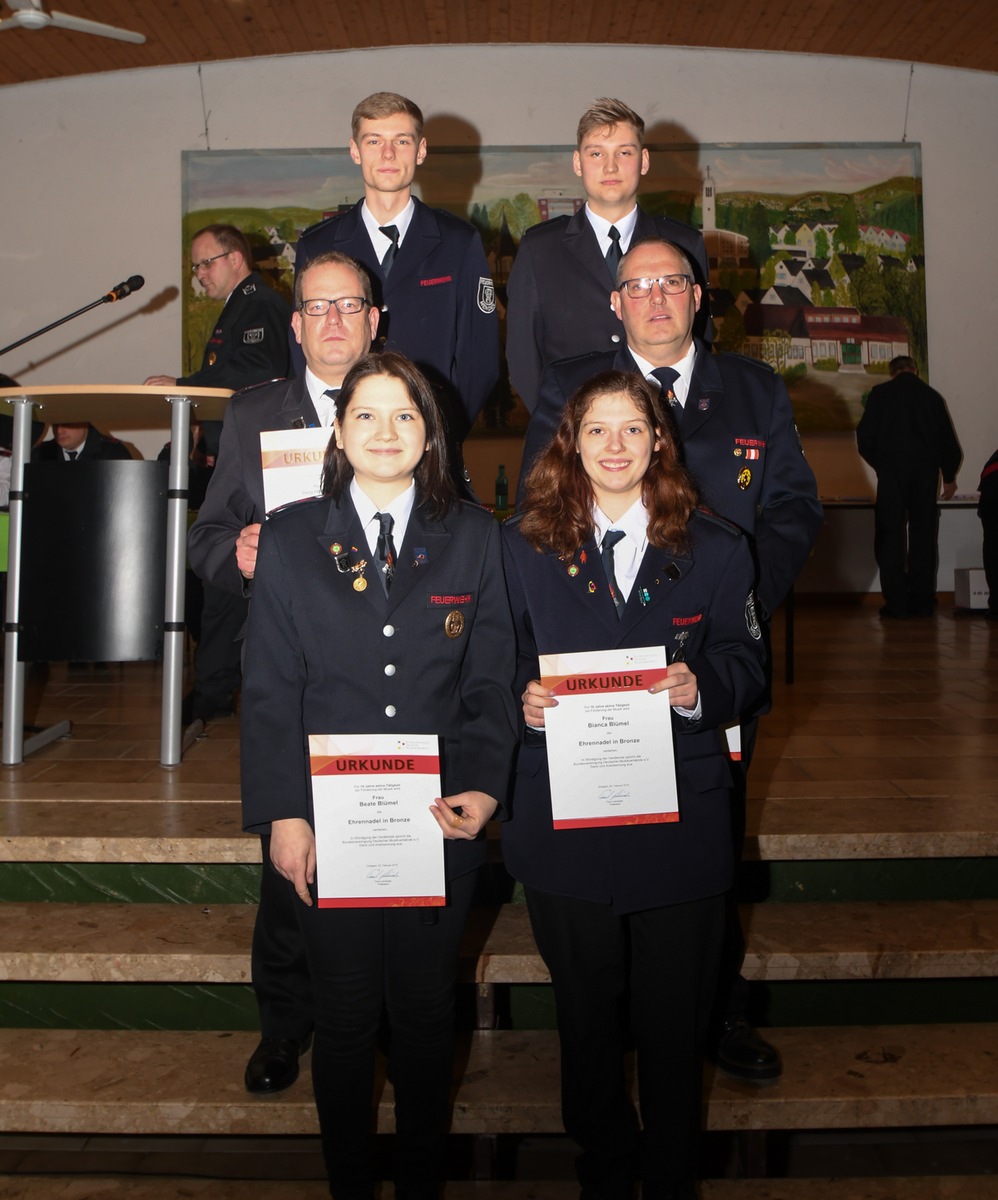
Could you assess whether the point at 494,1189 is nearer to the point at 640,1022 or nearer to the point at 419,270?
the point at 640,1022

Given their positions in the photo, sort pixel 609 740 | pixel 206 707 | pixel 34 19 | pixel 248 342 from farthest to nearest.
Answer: pixel 34 19 → pixel 206 707 → pixel 248 342 → pixel 609 740

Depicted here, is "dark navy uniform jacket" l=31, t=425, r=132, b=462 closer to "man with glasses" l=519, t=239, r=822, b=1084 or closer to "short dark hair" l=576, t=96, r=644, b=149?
"short dark hair" l=576, t=96, r=644, b=149

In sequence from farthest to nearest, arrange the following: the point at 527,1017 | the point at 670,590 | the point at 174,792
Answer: the point at 174,792, the point at 527,1017, the point at 670,590

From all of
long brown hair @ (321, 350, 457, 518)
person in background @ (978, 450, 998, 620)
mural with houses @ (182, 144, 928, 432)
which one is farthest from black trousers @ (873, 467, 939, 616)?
long brown hair @ (321, 350, 457, 518)

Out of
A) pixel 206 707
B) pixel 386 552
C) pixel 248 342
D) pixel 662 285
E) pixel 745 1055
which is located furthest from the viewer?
pixel 206 707

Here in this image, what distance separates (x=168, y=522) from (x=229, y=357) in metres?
0.92

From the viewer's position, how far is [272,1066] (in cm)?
220

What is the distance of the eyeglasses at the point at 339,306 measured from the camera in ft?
6.67

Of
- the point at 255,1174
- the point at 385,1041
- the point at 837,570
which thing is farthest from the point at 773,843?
the point at 837,570

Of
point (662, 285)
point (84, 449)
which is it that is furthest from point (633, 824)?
point (84, 449)

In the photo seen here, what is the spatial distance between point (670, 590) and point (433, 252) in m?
1.19

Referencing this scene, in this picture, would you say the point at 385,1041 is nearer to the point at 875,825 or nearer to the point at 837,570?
the point at 875,825

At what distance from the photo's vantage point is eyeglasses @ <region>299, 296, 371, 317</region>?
2.03m

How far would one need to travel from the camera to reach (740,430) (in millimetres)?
2113
